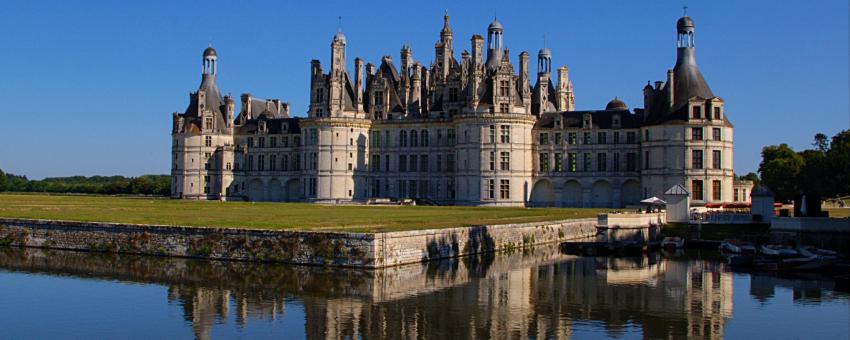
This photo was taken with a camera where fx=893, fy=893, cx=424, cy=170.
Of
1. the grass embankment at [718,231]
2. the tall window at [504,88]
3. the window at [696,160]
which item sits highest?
the tall window at [504,88]

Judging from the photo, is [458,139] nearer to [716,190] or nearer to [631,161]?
[631,161]

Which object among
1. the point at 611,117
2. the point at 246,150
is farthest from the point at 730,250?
the point at 246,150

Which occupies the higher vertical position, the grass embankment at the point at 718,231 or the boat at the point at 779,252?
the grass embankment at the point at 718,231

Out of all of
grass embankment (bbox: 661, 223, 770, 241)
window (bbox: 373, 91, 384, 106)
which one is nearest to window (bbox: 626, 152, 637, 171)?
grass embankment (bbox: 661, 223, 770, 241)

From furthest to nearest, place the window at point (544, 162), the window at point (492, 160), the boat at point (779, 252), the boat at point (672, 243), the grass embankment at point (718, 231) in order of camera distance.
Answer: the window at point (544, 162)
the window at point (492, 160)
the grass embankment at point (718, 231)
the boat at point (672, 243)
the boat at point (779, 252)

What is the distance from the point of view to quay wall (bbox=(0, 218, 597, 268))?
3291cm

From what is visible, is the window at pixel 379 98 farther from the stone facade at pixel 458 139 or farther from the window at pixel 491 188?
the window at pixel 491 188

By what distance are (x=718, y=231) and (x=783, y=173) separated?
3429cm

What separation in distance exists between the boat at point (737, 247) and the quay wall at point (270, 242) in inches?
389

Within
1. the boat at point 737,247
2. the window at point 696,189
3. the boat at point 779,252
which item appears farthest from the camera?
the window at point 696,189

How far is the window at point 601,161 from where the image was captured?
68625 mm

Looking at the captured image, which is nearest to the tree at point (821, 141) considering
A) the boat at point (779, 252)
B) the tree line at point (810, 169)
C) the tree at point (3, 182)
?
the tree line at point (810, 169)

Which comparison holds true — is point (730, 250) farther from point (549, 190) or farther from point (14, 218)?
point (14, 218)

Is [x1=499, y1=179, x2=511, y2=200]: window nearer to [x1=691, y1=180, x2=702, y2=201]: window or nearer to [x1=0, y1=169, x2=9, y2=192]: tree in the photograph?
[x1=691, y1=180, x2=702, y2=201]: window
